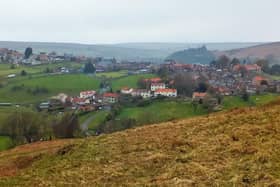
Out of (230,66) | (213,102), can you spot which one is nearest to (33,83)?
(213,102)

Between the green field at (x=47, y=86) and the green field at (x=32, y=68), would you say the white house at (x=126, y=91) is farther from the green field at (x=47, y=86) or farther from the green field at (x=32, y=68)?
the green field at (x=32, y=68)

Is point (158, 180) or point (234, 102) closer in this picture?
point (158, 180)

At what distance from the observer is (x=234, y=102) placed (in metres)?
88.1

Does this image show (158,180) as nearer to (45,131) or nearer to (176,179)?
(176,179)

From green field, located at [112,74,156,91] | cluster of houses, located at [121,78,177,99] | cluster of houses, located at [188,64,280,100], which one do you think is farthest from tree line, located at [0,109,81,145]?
green field, located at [112,74,156,91]

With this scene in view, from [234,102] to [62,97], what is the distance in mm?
42825

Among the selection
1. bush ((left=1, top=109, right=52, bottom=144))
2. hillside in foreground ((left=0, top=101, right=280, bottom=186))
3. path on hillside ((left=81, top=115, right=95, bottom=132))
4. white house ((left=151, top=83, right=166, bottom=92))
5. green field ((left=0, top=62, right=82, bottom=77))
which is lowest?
path on hillside ((left=81, top=115, right=95, bottom=132))

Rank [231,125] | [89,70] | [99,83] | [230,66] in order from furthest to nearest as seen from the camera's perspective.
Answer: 1. [230,66]
2. [89,70]
3. [99,83]
4. [231,125]

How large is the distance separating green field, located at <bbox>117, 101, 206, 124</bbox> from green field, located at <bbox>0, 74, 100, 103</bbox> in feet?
115

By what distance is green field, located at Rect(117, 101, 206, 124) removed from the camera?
7831 centimetres

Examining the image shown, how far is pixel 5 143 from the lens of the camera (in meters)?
56.8

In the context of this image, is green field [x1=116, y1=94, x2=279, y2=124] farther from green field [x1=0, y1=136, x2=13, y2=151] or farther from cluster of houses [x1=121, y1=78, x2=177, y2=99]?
green field [x1=0, y1=136, x2=13, y2=151]

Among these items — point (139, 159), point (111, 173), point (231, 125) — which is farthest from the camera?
point (231, 125)

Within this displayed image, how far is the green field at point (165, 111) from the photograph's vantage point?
78.3 meters
